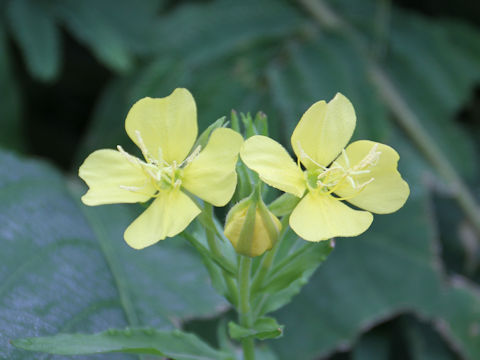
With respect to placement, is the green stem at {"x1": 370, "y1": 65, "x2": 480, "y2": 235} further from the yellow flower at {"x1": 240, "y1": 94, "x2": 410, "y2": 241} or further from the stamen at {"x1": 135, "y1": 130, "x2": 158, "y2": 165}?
the stamen at {"x1": 135, "y1": 130, "x2": 158, "y2": 165}

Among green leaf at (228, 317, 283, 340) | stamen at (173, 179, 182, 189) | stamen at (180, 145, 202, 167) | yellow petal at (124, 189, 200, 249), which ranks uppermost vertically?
stamen at (180, 145, 202, 167)

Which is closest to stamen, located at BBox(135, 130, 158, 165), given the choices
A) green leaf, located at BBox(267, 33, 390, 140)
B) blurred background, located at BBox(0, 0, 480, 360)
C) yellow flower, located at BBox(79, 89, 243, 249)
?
yellow flower, located at BBox(79, 89, 243, 249)

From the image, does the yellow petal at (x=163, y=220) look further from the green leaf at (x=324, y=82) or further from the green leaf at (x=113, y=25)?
the green leaf at (x=113, y=25)

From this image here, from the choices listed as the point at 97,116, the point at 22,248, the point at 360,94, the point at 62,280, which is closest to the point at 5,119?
the point at 97,116

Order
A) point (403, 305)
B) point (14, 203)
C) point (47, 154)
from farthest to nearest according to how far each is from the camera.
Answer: point (47, 154) → point (403, 305) → point (14, 203)

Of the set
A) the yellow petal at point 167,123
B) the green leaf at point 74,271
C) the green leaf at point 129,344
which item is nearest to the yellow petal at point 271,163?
the yellow petal at point 167,123

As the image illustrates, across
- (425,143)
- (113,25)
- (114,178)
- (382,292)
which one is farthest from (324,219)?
(113,25)

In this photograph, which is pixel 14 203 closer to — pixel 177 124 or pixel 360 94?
pixel 177 124
